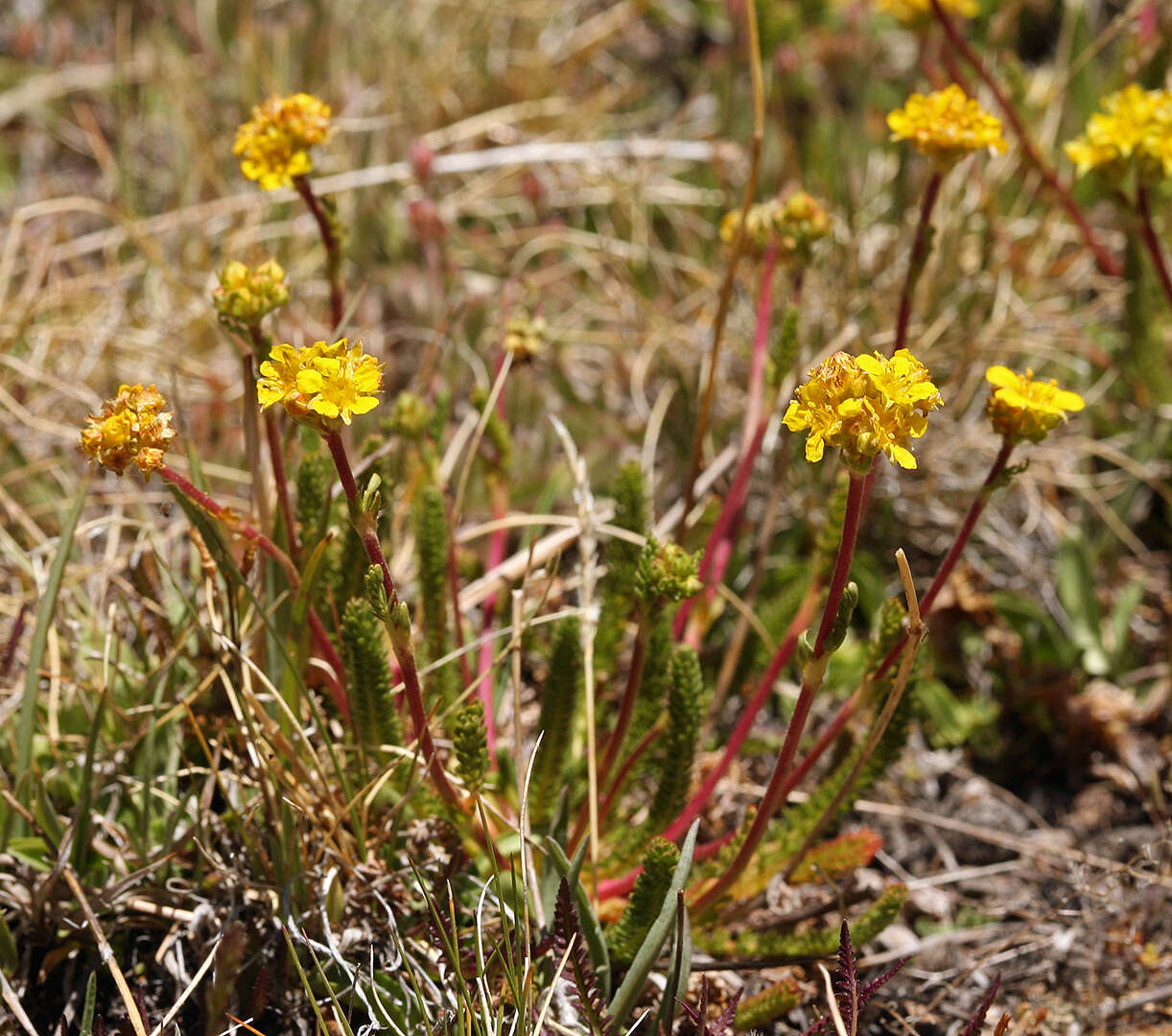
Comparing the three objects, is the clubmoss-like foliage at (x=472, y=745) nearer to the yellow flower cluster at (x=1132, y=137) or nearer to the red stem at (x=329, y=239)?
the red stem at (x=329, y=239)

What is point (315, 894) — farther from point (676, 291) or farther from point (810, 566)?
point (676, 291)

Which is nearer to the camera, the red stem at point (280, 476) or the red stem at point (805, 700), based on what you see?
the red stem at point (805, 700)

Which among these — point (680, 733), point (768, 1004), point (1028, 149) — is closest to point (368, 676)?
point (680, 733)

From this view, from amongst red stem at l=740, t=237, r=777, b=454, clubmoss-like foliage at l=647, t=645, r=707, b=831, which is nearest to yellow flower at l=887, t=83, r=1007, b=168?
red stem at l=740, t=237, r=777, b=454

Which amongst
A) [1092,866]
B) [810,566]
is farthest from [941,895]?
[810,566]

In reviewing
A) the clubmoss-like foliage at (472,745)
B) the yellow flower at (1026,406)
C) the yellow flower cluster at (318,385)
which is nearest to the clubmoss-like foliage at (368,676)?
the clubmoss-like foliage at (472,745)

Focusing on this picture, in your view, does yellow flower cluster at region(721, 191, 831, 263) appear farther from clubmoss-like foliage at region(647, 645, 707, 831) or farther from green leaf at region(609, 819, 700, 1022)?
green leaf at region(609, 819, 700, 1022)
